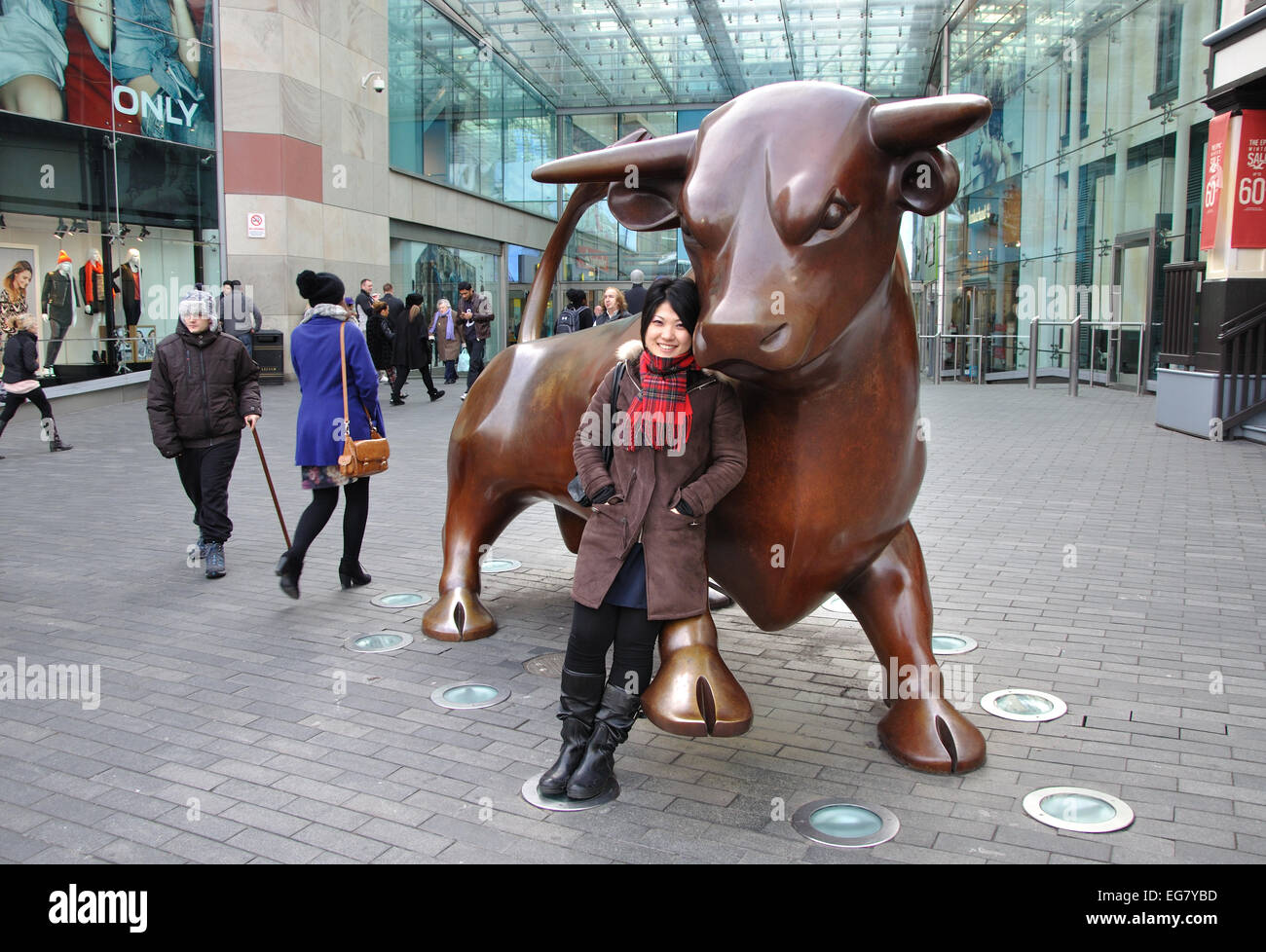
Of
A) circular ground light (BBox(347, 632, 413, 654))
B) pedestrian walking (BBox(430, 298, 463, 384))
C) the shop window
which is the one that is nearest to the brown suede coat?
circular ground light (BBox(347, 632, 413, 654))

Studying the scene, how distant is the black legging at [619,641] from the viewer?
3.03 metres

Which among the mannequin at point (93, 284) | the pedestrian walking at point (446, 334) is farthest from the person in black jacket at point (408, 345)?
the mannequin at point (93, 284)

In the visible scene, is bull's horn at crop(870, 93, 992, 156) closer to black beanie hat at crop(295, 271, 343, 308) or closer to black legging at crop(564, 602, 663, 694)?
black legging at crop(564, 602, 663, 694)

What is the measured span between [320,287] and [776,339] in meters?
3.65

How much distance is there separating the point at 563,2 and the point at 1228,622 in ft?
72.7

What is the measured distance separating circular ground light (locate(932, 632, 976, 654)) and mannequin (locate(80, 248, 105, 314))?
13.1 m

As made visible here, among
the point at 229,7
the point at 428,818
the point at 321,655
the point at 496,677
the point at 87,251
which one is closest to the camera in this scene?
the point at 428,818

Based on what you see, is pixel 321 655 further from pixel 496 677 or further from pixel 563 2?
pixel 563 2

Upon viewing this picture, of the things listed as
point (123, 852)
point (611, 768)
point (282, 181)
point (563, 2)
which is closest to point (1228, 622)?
point (611, 768)

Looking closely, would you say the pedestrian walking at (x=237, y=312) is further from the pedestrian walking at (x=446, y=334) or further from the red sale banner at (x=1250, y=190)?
the red sale banner at (x=1250, y=190)

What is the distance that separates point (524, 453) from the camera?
432 cm

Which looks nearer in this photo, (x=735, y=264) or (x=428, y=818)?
(x=735, y=264)

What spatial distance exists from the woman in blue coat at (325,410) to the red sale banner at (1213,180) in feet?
33.7

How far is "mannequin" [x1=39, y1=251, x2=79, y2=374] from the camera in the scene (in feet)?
43.5
